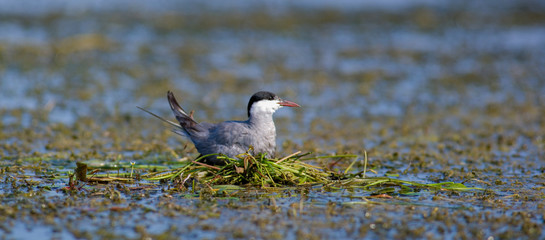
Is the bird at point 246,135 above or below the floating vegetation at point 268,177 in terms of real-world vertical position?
above

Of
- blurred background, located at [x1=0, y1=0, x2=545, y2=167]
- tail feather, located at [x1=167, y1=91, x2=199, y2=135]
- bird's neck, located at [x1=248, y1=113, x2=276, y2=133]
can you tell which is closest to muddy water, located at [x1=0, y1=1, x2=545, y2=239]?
blurred background, located at [x1=0, y1=0, x2=545, y2=167]

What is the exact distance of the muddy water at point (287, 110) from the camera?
523 centimetres

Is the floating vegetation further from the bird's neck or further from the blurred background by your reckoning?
the blurred background

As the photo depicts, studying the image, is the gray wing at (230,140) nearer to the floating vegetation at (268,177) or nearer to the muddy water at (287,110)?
the floating vegetation at (268,177)

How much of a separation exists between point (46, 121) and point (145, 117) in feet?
4.68

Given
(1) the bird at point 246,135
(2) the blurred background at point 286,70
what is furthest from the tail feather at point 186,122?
(2) the blurred background at point 286,70

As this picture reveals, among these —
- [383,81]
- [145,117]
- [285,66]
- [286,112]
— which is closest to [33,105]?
[145,117]

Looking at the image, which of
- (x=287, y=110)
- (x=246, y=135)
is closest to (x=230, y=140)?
(x=246, y=135)

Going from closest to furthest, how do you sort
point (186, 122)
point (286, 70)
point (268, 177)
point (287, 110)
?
point (268, 177) → point (186, 122) → point (287, 110) → point (286, 70)

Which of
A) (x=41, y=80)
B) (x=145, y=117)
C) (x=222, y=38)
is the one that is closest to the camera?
(x=145, y=117)

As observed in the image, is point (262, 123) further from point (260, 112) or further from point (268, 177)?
point (268, 177)

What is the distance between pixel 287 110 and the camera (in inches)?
420

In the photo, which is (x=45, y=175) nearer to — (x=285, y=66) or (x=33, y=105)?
(x=33, y=105)

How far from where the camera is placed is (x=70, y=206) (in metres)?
5.42
